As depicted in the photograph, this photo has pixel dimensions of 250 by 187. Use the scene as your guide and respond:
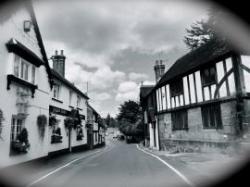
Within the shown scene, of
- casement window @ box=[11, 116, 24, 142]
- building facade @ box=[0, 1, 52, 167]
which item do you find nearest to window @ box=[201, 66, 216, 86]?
building facade @ box=[0, 1, 52, 167]

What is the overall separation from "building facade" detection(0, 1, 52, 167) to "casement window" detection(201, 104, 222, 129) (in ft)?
33.3

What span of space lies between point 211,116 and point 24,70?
11382mm

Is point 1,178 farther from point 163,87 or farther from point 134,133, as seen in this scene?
point 134,133

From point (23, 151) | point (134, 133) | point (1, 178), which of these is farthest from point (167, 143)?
point (134, 133)

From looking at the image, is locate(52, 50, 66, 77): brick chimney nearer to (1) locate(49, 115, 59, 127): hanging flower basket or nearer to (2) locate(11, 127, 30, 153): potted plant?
(1) locate(49, 115, 59, 127): hanging flower basket

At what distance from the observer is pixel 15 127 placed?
34.2 feet

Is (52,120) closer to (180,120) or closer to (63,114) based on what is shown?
(63,114)

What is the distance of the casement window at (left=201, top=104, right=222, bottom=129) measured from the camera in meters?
13.8

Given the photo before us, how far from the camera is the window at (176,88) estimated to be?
18406 millimetres

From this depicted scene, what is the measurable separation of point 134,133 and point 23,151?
38691 mm

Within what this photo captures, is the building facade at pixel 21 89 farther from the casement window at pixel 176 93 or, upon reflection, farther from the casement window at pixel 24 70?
the casement window at pixel 176 93

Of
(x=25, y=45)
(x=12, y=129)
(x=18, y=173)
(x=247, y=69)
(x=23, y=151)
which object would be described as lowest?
(x=18, y=173)

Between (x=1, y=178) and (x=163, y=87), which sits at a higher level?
(x=163, y=87)

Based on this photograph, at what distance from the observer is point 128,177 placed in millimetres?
7953
